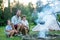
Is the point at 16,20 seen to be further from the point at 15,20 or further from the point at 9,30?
the point at 9,30

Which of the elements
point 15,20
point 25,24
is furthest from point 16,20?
point 25,24

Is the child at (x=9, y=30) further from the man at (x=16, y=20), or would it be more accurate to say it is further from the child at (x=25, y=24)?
the child at (x=25, y=24)

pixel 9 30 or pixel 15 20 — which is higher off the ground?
pixel 15 20

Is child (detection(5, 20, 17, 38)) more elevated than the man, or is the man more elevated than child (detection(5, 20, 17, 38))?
the man

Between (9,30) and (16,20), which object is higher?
(16,20)

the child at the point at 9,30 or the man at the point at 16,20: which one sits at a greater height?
the man at the point at 16,20

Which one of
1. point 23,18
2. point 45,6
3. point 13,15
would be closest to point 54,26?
point 45,6

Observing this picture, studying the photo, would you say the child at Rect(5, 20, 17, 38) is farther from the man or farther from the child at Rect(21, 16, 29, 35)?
the child at Rect(21, 16, 29, 35)

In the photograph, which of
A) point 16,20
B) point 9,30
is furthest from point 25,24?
point 9,30

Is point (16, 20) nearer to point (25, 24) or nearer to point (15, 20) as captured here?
point (15, 20)

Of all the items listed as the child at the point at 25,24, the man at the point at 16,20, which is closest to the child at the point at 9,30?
the man at the point at 16,20

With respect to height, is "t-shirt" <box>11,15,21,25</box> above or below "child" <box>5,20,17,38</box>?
above

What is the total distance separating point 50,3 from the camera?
235cm

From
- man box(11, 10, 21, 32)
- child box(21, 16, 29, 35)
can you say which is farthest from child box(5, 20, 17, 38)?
child box(21, 16, 29, 35)
